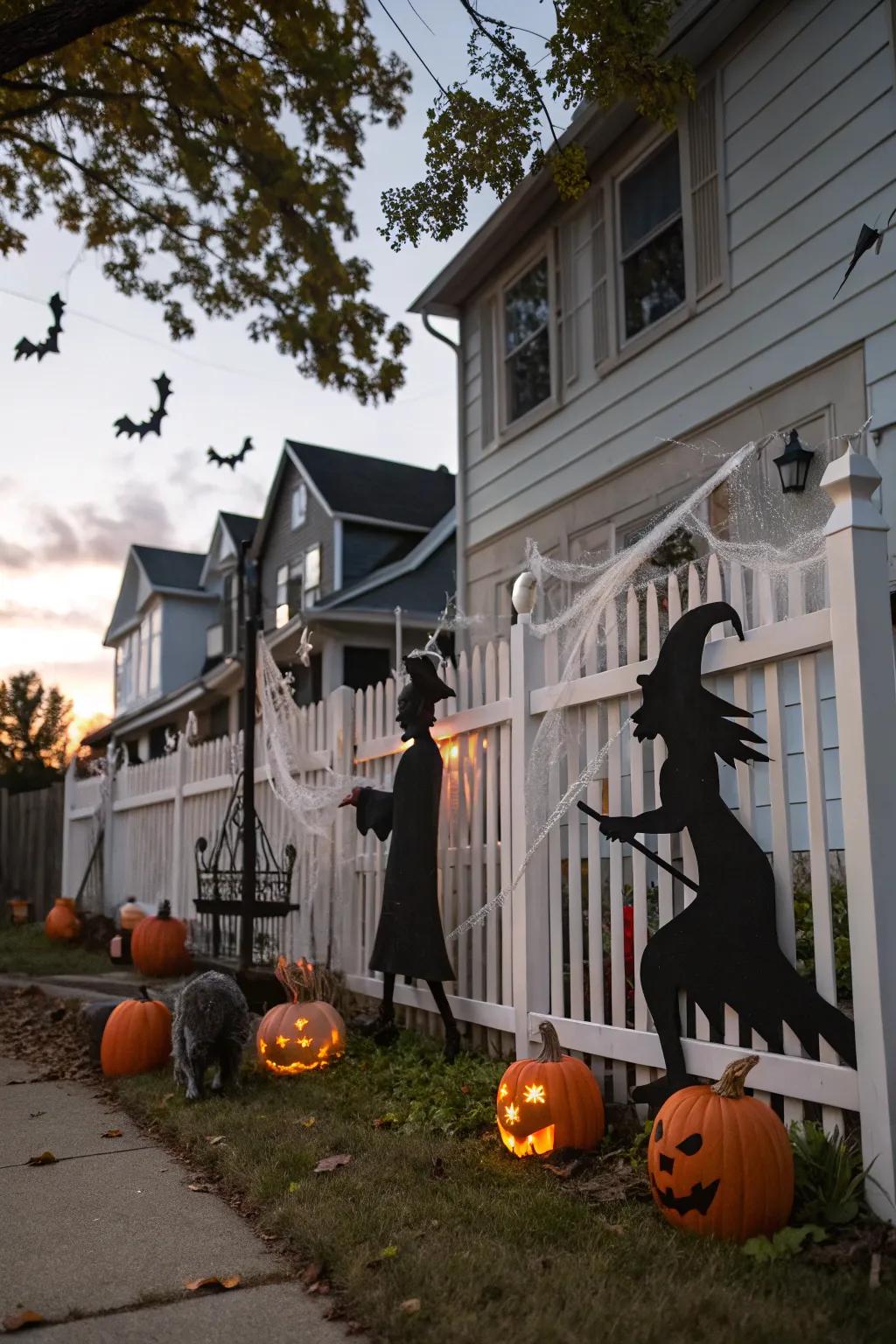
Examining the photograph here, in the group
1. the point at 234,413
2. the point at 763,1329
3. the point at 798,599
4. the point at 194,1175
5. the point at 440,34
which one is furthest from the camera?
the point at 234,413

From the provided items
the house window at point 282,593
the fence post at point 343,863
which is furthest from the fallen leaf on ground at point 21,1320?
the house window at point 282,593

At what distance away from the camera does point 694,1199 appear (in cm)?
284

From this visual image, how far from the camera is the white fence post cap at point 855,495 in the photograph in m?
3.09

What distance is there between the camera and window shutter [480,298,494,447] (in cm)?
1035

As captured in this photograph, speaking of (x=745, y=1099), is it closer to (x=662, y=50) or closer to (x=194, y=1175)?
(x=194, y=1175)

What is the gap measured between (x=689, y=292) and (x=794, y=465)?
6.85 feet

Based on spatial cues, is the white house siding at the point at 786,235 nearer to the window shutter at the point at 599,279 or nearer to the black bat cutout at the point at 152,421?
the window shutter at the point at 599,279

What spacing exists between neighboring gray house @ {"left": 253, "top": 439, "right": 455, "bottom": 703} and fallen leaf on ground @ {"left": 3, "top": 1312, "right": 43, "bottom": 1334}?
12.9m

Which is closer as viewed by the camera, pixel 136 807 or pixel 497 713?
pixel 497 713

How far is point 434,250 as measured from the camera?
10367mm

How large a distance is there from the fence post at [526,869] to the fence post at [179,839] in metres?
5.25

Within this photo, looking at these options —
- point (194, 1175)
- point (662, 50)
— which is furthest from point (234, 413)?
point (194, 1175)

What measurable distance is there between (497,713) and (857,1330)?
297 centimetres

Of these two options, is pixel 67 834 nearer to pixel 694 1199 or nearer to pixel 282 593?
pixel 282 593
